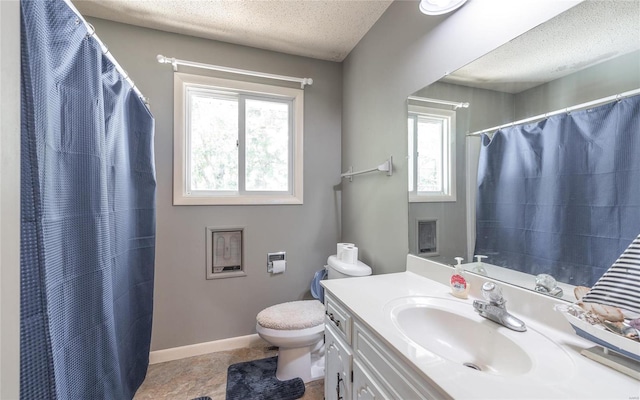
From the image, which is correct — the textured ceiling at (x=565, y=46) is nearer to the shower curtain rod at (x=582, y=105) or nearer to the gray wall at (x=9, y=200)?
the shower curtain rod at (x=582, y=105)

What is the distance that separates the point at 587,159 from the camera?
739mm

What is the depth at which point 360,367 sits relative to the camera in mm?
929

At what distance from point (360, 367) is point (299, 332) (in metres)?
0.71

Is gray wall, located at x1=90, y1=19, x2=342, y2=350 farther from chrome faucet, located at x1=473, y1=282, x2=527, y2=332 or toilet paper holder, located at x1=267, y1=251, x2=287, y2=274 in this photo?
chrome faucet, located at x1=473, y1=282, x2=527, y2=332

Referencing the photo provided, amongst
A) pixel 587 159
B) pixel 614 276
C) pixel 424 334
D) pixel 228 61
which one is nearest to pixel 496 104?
pixel 587 159

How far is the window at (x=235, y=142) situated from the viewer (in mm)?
1913

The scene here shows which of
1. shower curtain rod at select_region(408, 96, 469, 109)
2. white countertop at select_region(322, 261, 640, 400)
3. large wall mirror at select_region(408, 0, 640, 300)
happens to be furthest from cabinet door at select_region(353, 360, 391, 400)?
shower curtain rod at select_region(408, 96, 469, 109)

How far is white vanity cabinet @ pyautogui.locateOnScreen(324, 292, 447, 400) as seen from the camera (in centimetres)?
68

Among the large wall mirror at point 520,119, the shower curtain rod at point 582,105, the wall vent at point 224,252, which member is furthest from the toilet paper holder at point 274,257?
the shower curtain rod at point 582,105

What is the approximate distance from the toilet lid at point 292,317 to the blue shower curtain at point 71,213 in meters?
0.74

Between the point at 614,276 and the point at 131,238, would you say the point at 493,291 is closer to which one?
the point at 614,276

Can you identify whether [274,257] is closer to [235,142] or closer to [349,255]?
[349,255]

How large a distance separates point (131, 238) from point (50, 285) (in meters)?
0.75

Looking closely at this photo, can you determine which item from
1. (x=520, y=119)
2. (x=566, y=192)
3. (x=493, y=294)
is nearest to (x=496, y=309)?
(x=493, y=294)
